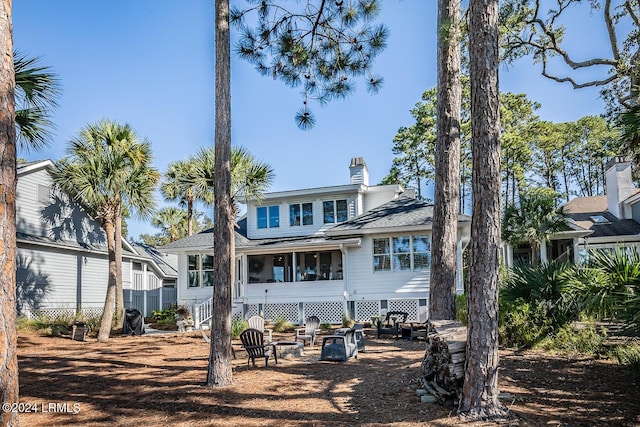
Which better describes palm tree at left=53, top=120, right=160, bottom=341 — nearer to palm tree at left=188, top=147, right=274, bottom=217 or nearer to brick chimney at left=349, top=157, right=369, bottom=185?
palm tree at left=188, top=147, right=274, bottom=217

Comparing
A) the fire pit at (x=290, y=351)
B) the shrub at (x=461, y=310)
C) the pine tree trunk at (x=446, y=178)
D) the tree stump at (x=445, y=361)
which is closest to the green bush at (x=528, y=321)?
the shrub at (x=461, y=310)

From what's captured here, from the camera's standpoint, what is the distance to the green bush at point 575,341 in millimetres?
10039

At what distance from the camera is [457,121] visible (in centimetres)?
864

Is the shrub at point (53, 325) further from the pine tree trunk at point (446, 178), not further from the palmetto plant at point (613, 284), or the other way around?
the palmetto plant at point (613, 284)

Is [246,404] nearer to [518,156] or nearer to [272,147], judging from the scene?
[272,147]

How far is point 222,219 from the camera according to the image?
8281 mm

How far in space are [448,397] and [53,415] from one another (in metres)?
5.58

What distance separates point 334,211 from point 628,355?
46.9ft

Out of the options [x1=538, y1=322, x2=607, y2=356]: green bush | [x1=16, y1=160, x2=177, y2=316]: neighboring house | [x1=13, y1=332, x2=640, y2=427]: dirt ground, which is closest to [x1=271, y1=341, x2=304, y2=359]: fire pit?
[x1=13, y1=332, x2=640, y2=427]: dirt ground

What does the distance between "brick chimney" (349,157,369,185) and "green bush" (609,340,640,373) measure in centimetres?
1395

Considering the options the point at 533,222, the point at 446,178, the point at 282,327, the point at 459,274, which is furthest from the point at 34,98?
the point at 533,222

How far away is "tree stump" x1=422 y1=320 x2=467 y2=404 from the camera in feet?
20.0

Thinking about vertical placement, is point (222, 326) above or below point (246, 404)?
above

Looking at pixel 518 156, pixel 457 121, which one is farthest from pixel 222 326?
pixel 518 156
